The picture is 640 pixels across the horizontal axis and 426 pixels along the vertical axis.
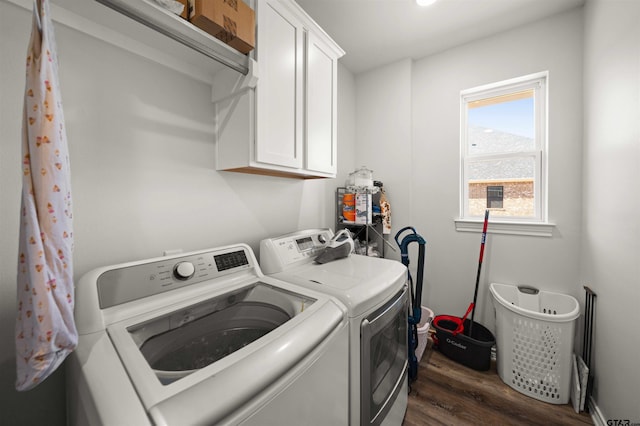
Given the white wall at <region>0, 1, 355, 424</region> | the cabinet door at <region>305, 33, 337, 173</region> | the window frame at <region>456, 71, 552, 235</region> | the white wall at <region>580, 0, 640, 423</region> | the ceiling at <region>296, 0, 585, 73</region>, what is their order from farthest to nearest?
the window frame at <region>456, 71, 552, 235</region> < the ceiling at <region>296, 0, 585, 73</region> < the cabinet door at <region>305, 33, 337, 173</region> < the white wall at <region>580, 0, 640, 423</region> < the white wall at <region>0, 1, 355, 424</region>

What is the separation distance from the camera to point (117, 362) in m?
0.60

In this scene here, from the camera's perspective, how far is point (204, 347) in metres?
0.89

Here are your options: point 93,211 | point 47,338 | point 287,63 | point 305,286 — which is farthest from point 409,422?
point 287,63

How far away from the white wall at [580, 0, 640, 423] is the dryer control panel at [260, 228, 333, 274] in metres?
1.60

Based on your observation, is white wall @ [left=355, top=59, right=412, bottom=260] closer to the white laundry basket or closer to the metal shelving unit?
the metal shelving unit

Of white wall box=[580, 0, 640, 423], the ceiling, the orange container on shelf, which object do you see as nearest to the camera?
white wall box=[580, 0, 640, 423]

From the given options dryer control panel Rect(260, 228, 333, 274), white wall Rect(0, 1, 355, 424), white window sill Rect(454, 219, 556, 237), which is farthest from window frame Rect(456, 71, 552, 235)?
white wall Rect(0, 1, 355, 424)

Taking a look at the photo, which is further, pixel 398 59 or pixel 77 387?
pixel 398 59

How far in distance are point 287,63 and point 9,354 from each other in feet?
5.64

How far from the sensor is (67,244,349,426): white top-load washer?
0.50 metres

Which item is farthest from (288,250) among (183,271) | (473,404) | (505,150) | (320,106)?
(505,150)

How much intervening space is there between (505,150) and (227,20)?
236 centimetres

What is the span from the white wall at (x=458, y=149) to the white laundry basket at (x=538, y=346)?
0.26m

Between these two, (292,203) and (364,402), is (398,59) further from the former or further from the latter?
(364,402)
